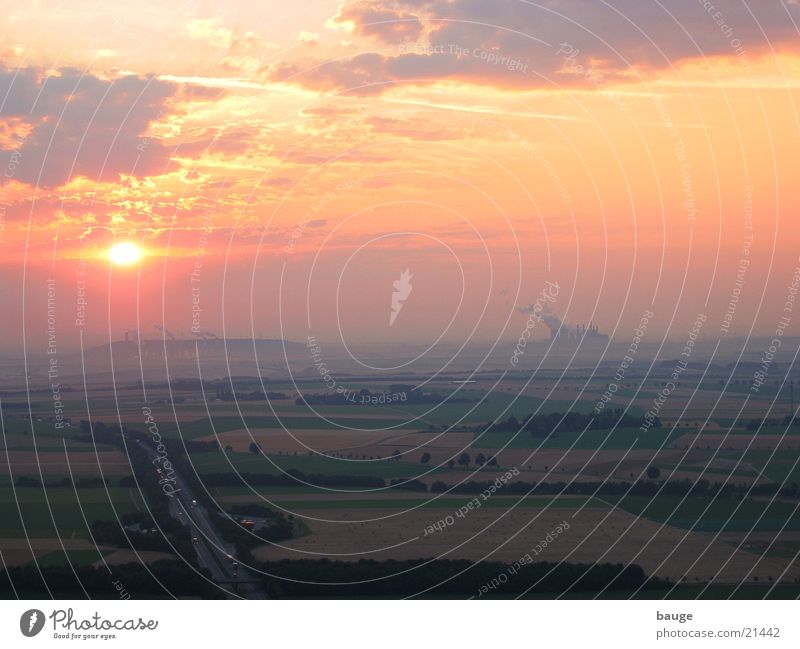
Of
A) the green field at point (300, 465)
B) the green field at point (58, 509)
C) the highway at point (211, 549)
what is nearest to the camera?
the highway at point (211, 549)

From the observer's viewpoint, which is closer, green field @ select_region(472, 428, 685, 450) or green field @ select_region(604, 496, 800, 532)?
green field @ select_region(604, 496, 800, 532)

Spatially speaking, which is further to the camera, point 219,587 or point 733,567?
point 733,567

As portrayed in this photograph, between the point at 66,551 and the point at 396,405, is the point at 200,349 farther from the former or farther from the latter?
the point at 66,551

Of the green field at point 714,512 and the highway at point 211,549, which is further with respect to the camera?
the green field at point 714,512

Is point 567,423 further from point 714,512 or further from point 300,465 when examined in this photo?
point 714,512

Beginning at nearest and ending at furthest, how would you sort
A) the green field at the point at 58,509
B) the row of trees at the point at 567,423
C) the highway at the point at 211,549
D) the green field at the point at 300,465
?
1. the highway at the point at 211,549
2. the green field at the point at 58,509
3. the green field at the point at 300,465
4. the row of trees at the point at 567,423

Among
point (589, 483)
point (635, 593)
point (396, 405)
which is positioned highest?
point (396, 405)

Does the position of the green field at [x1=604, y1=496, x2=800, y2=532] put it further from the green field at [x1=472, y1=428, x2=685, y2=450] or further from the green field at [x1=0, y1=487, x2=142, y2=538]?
the green field at [x1=0, y1=487, x2=142, y2=538]

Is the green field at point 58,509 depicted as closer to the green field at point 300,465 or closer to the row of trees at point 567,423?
the green field at point 300,465

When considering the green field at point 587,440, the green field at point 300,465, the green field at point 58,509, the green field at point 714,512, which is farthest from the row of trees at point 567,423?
the green field at point 58,509

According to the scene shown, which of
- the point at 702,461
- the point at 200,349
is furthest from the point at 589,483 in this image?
the point at 200,349

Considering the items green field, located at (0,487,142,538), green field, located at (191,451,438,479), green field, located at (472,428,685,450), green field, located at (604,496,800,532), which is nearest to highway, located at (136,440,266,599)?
green field, located at (0,487,142,538)
